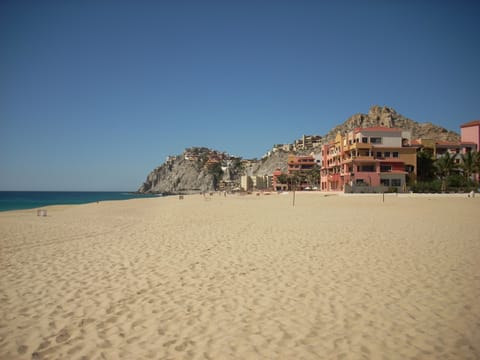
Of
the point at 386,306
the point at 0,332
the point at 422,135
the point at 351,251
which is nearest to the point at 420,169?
the point at 351,251

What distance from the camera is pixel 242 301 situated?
4984mm

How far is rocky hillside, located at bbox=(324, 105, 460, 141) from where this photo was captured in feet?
429

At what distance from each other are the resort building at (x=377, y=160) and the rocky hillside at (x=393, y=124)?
91.3 m

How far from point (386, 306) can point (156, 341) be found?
3552 millimetres

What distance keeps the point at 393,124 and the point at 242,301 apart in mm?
165315

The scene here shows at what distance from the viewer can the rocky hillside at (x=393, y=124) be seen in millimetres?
130625

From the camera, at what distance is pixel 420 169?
5409 centimetres

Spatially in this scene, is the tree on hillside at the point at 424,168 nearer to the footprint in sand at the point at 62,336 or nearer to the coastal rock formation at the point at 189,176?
the footprint in sand at the point at 62,336

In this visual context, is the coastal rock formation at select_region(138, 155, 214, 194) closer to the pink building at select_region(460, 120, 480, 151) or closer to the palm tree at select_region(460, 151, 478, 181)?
the pink building at select_region(460, 120, 480, 151)

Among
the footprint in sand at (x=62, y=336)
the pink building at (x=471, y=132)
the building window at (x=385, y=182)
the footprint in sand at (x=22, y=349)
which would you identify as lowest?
the footprint in sand at (x=22, y=349)

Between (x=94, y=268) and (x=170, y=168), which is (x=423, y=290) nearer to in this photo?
(x=94, y=268)

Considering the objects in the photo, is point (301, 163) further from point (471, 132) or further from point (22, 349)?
point (22, 349)

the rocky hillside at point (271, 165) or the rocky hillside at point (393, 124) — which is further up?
the rocky hillside at point (393, 124)

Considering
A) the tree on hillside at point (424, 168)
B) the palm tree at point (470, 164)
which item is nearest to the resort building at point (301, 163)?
the tree on hillside at point (424, 168)
